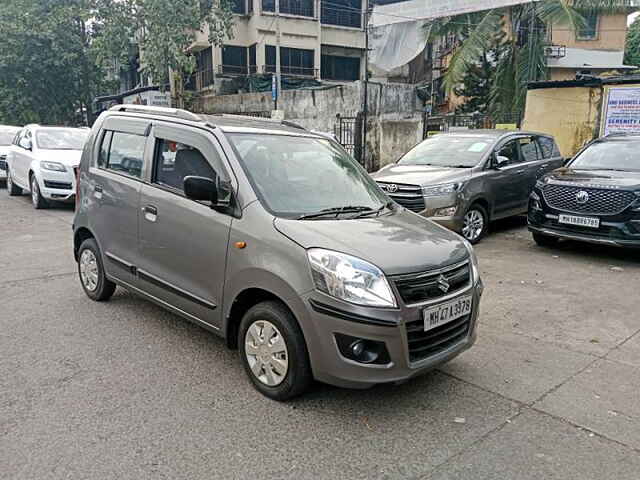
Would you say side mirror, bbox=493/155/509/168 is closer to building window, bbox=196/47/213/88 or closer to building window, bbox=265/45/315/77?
building window, bbox=265/45/315/77

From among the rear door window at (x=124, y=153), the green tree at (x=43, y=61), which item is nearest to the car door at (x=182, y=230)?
the rear door window at (x=124, y=153)

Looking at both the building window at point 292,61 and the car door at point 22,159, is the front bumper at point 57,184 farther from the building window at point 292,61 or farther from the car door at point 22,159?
the building window at point 292,61

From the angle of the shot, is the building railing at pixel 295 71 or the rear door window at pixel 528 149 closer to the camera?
the rear door window at pixel 528 149

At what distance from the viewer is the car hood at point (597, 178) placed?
720 centimetres

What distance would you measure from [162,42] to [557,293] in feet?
52.8

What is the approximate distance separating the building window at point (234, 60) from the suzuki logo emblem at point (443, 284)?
98.4 ft

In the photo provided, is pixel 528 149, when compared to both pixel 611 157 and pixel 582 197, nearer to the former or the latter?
pixel 611 157

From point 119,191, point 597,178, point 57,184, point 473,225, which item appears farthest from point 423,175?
point 57,184

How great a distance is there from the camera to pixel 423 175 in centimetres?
817

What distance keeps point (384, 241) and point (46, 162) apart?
985 cm

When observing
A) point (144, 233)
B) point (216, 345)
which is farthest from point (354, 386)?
point (144, 233)

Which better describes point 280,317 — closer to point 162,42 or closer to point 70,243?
point 70,243

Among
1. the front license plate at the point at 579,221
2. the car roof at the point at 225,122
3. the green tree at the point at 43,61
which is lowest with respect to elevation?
the front license plate at the point at 579,221

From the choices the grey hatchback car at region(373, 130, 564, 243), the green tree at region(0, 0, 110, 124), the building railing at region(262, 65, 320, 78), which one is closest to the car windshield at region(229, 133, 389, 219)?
the grey hatchback car at region(373, 130, 564, 243)
